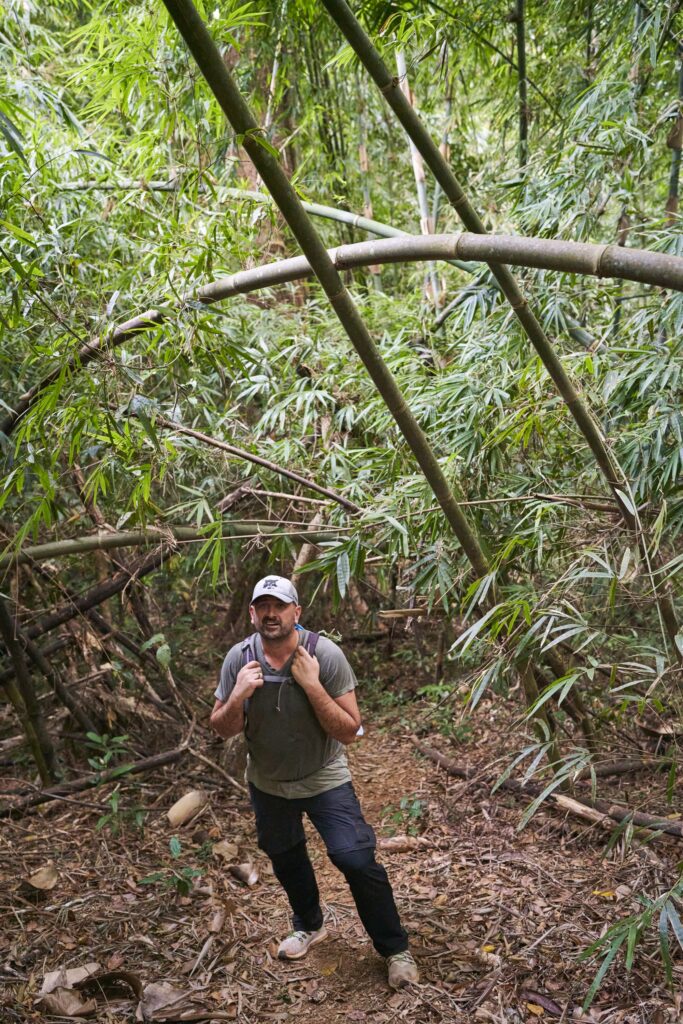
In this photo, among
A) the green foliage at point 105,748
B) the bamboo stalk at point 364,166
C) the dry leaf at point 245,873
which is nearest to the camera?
the dry leaf at point 245,873

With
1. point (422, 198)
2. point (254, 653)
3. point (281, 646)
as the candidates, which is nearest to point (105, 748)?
point (254, 653)

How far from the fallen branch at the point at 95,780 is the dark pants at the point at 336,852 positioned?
1201 mm

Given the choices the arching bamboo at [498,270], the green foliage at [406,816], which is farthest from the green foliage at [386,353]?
the green foliage at [406,816]

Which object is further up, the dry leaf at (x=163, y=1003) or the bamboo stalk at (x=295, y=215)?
the bamboo stalk at (x=295, y=215)

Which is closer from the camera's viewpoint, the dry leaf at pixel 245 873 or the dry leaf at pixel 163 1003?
the dry leaf at pixel 163 1003

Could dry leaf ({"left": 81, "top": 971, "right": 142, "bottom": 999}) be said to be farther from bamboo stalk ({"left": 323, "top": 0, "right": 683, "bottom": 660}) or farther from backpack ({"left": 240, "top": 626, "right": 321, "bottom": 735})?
bamboo stalk ({"left": 323, "top": 0, "right": 683, "bottom": 660})

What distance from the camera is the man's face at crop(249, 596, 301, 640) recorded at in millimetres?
2150

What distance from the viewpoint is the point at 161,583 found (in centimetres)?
450

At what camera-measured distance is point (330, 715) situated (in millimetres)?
2164

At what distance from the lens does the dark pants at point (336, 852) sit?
2.15 metres

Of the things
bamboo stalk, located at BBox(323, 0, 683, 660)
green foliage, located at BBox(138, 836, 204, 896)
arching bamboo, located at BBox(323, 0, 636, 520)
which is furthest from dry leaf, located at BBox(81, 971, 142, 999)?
arching bamboo, located at BBox(323, 0, 636, 520)

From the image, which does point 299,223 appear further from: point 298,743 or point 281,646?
point 298,743

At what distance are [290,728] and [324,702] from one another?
0.16m

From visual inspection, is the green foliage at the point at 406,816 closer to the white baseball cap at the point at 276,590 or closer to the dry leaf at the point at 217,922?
the dry leaf at the point at 217,922
